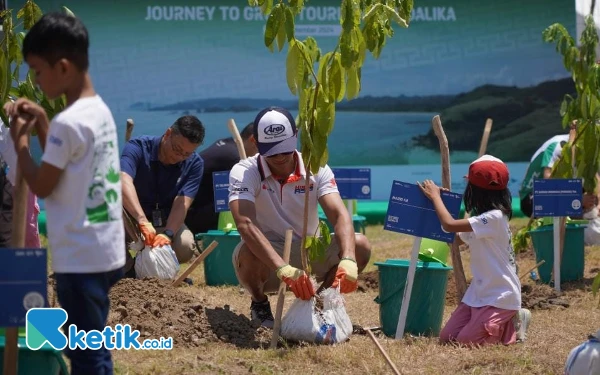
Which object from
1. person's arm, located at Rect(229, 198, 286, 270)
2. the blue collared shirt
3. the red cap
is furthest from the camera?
the blue collared shirt

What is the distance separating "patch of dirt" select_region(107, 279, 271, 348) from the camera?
5.43m

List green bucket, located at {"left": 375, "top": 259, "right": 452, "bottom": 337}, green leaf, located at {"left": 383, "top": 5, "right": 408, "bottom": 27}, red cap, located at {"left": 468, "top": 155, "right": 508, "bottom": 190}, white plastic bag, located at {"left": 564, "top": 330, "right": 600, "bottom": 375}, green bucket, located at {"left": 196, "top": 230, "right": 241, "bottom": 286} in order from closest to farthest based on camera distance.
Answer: white plastic bag, located at {"left": 564, "top": 330, "right": 600, "bottom": 375} → green leaf, located at {"left": 383, "top": 5, "right": 408, "bottom": 27} → red cap, located at {"left": 468, "top": 155, "right": 508, "bottom": 190} → green bucket, located at {"left": 375, "top": 259, "right": 452, "bottom": 337} → green bucket, located at {"left": 196, "top": 230, "right": 241, "bottom": 286}

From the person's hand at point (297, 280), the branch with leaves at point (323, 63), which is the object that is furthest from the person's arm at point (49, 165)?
the person's hand at point (297, 280)

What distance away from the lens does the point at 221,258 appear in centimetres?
766

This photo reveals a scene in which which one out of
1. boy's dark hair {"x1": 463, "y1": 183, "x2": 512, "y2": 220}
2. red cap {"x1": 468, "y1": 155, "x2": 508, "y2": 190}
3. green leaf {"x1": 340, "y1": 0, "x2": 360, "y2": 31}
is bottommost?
boy's dark hair {"x1": 463, "y1": 183, "x2": 512, "y2": 220}

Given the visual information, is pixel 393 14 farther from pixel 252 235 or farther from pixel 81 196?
pixel 81 196

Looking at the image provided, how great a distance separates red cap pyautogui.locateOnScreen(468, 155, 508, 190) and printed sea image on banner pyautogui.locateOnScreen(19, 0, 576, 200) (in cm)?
701

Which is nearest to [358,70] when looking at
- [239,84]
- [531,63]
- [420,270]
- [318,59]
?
[318,59]

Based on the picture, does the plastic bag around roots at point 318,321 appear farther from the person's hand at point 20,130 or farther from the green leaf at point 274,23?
the person's hand at point 20,130

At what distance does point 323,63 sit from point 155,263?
227cm

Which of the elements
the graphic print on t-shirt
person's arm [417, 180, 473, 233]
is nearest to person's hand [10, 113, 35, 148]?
the graphic print on t-shirt

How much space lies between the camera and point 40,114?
138 inches

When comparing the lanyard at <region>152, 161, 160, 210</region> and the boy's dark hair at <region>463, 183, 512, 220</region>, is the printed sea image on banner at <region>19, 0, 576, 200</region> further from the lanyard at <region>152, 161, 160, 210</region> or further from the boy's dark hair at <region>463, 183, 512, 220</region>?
the boy's dark hair at <region>463, 183, 512, 220</region>

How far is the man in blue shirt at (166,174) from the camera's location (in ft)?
23.5
